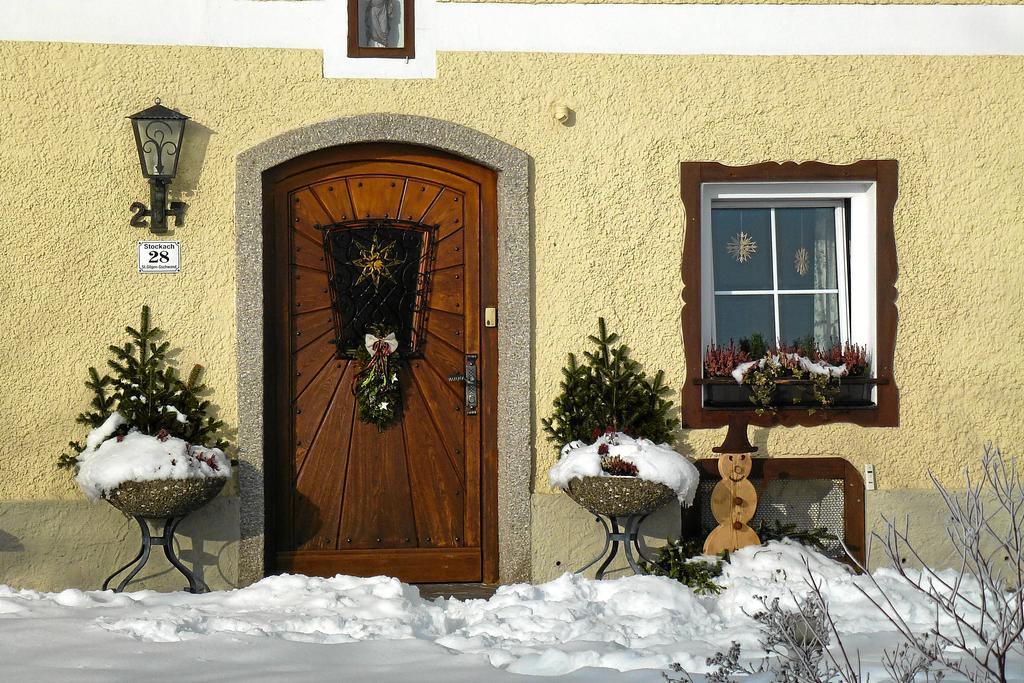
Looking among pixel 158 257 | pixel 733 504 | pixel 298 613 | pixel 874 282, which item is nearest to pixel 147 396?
pixel 158 257

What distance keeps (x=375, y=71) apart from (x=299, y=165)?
24.7 inches

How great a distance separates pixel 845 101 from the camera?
6559 mm

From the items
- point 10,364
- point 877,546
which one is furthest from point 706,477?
point 10,364

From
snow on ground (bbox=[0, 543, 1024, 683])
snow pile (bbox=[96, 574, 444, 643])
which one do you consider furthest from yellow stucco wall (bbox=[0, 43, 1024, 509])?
snow pile (bbox=[96, 574, 444, 643])

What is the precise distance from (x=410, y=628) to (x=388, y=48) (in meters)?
2.96

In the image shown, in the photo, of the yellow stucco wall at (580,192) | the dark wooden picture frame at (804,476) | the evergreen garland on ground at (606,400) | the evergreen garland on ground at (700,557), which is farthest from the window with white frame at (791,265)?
the evergreen garland on ground at (700,557)

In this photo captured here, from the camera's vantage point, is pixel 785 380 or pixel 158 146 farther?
pixel 785 380

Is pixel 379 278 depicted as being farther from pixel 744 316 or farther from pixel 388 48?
pixel 744 316

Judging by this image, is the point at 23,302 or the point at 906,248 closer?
the point at 23,302

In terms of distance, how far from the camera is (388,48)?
6.37m

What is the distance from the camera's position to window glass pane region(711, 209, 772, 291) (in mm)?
6730

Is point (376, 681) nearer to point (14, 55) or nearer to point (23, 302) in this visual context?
point (23, 302)

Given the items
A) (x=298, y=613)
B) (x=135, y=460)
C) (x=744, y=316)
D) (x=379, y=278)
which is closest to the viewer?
(x=298, y=613)

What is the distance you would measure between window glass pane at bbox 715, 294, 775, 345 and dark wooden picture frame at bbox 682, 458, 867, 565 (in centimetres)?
69
